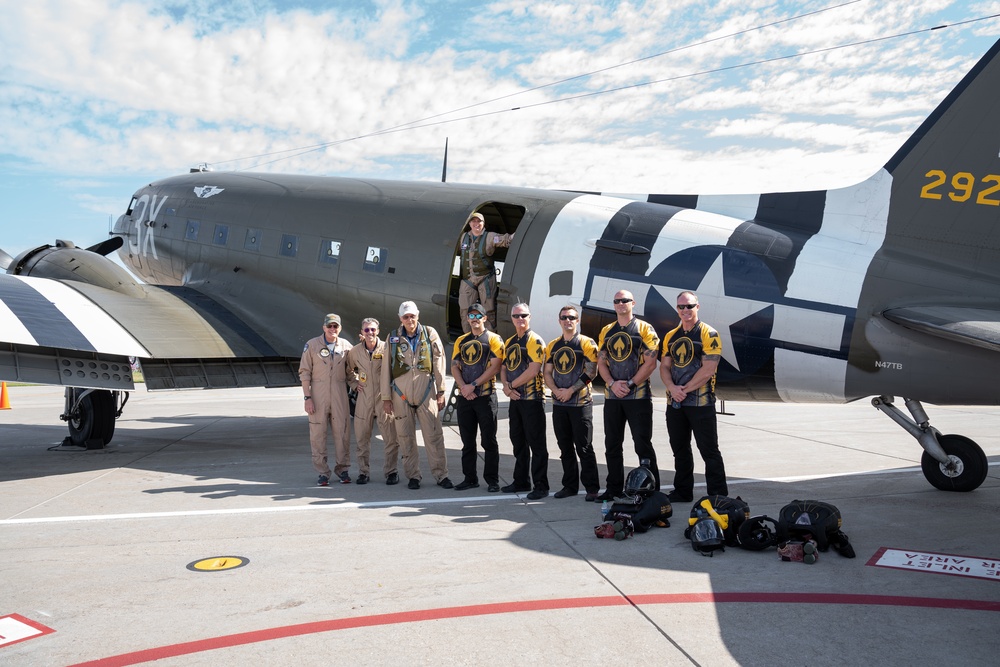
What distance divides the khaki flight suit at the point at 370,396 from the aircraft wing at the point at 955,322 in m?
5.92

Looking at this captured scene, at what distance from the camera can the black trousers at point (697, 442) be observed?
845cm

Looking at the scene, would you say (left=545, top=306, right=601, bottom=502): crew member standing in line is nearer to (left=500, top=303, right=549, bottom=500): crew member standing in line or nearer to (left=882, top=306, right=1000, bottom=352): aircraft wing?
(left=500, top=303, right=549, bottom=500): crew member standing in line

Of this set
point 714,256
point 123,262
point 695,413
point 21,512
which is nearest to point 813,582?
point 695,413

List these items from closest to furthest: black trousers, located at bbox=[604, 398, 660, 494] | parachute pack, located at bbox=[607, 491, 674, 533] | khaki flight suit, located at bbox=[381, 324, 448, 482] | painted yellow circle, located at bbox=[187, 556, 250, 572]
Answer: painted yellow circle, located at bbox=[187, 556, 250, 572], parachute pack, located at bbox=[607, 491, 674, 533], black trousers, located at bbox=[604, 398, 660, 494], khaki flight suit, located at bbox=[381, 324, 448, 482]

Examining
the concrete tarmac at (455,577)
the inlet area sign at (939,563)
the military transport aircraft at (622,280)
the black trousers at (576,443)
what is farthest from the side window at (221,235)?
the inlet area sign at (939,563)

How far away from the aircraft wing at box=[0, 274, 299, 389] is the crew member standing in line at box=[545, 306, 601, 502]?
5253 mm

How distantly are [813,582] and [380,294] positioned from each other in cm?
818

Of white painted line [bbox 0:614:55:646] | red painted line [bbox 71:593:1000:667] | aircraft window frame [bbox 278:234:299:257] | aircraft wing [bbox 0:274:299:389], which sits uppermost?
aircraft window frame [bbox 278:234:299:257]

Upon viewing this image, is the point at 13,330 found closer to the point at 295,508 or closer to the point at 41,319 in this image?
the point at 41,319

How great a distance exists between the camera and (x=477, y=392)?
929 centimetres

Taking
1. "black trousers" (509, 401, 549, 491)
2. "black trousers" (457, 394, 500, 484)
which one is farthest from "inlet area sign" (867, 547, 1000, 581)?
"black trousers" (457, 394, 500, 484)

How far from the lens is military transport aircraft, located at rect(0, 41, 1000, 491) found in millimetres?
8594

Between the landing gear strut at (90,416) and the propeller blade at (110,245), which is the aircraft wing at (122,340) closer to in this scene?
the landing gear strut at (90,416)

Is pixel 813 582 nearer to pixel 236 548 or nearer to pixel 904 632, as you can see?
pixel 904 632
